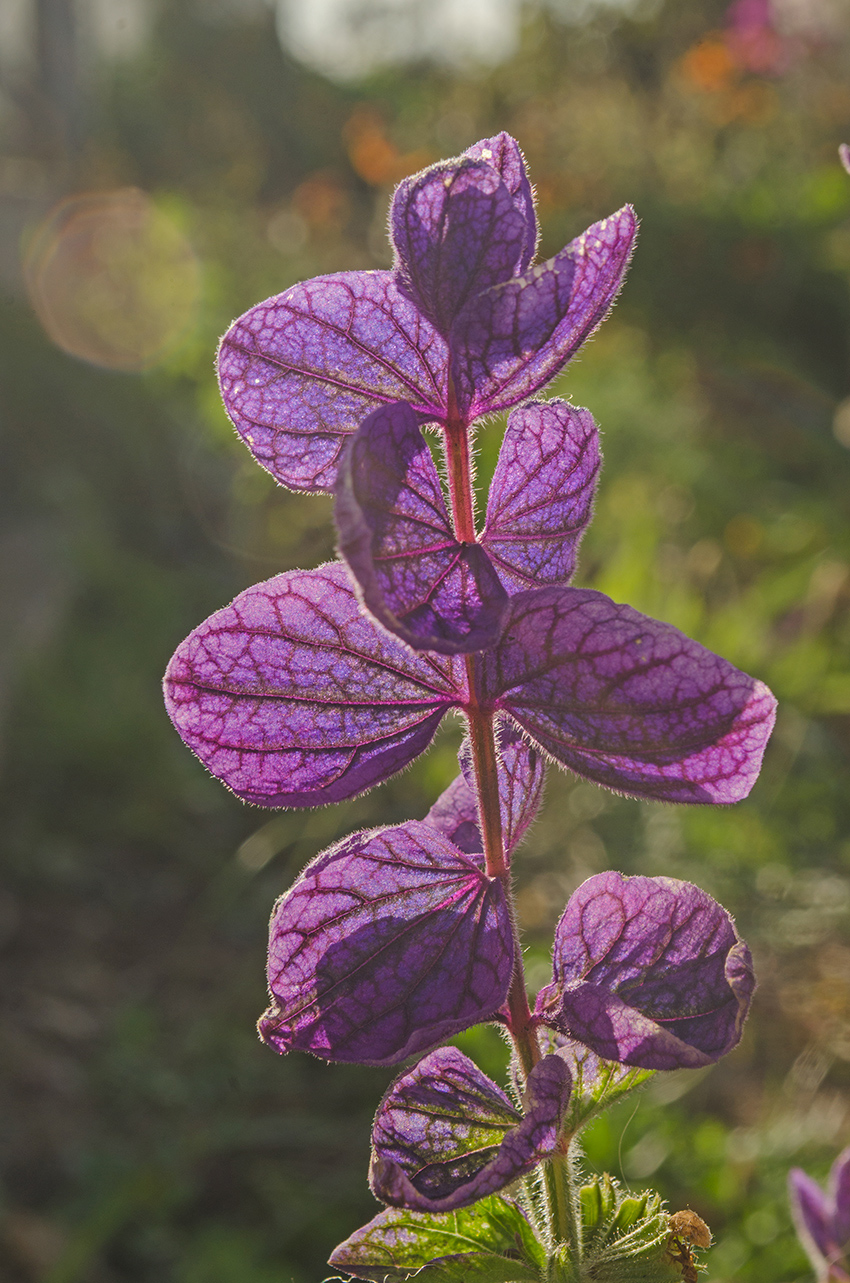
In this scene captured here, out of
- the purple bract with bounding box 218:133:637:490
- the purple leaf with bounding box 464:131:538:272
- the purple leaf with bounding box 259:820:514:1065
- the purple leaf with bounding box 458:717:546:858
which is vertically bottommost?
the purple leaf with bounding box 259:820:514:1065

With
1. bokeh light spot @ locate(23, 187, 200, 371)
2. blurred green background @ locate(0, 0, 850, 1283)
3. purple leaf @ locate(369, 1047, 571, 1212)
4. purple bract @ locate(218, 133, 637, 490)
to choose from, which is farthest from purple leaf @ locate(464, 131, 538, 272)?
bokeh light spot @ locate(23, 187, 200, 371)

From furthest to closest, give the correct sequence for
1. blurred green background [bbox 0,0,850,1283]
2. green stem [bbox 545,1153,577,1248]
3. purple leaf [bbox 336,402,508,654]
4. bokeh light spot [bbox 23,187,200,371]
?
bokeh light spot [bbox 23,187,200,371] → blurred green background [bbox 0,0,850,1283] → green stem [bbox 545,1153,577,1248] → purple leaf [bbox 336,402,508,654]

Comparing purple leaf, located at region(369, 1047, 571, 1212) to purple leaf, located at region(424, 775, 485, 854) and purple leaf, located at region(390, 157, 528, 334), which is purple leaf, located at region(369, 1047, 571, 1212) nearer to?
purple leaf, located at region(424, 775, 485, 854)

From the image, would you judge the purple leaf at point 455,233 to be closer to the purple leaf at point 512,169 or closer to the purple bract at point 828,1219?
the purple leaf at point 512,169

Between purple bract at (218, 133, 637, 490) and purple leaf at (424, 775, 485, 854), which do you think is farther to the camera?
purple leaf at (424, 775, 485, 854)

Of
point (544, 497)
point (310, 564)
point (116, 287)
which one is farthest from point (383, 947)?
point (116, 287)

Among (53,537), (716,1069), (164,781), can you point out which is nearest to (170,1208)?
(716,1069)

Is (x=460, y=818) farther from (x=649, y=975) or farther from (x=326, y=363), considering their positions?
(x=326, y=363)
